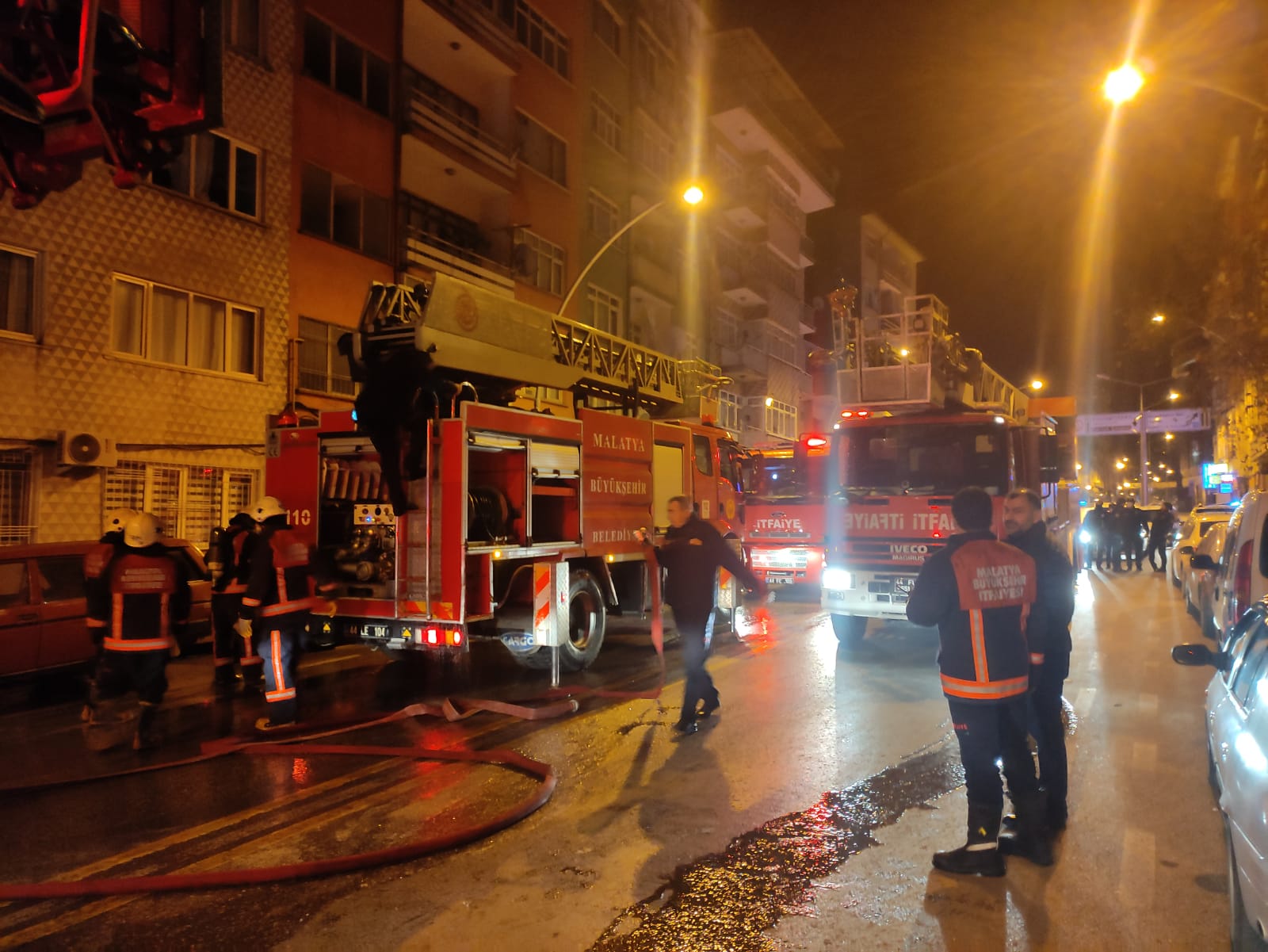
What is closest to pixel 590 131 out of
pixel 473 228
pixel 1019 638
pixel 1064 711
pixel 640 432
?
pixel 473 228

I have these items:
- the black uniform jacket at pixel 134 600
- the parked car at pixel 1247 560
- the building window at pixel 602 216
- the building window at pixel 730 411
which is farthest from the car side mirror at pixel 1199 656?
the building window at pixel 730 411

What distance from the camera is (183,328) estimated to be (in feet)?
46.1

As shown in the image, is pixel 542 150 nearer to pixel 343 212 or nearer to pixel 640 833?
pixel 343 212

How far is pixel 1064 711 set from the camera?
704cm

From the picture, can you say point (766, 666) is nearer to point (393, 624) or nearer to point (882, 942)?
point (393, 624)

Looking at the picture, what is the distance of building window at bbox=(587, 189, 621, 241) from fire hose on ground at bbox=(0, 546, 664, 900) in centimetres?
1847

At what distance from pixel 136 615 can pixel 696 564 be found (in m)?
3.99

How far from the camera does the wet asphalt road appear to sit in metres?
3.43

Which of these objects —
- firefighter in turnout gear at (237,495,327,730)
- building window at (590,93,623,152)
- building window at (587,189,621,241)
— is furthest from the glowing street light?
building window at (590,93,623,152)

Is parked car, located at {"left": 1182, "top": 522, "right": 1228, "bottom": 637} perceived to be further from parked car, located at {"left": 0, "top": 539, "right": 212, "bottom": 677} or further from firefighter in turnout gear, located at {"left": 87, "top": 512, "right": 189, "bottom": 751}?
parked car, located at {"left": 0, "top": 539, "right": 212, "bottom": 677}

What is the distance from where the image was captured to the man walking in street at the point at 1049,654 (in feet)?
14.4

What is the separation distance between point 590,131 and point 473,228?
6.50 metres

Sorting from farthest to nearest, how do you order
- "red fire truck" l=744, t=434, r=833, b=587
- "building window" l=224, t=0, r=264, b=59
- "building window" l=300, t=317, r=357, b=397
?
"building window" l=300, t=317, r=357, b=397 < "building window" l=224, t=0, r=264, b=59 < "red fire truck" l=744, t=434, r=833, b=587

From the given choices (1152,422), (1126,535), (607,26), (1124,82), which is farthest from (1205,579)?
(1152,422)
